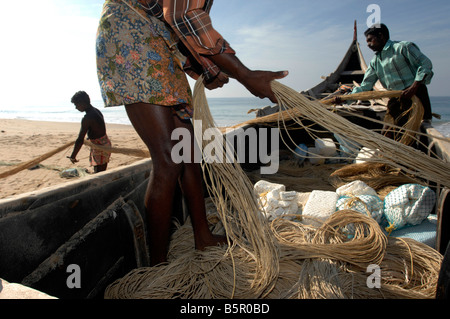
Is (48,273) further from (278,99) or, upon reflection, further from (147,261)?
(278,99)

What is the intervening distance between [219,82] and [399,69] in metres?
2.96

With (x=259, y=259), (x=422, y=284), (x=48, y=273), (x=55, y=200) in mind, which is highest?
(x=55, y=200)

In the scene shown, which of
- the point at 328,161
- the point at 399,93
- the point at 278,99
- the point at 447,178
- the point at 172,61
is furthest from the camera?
the point at 328,161

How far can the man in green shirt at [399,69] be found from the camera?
310 centimetres

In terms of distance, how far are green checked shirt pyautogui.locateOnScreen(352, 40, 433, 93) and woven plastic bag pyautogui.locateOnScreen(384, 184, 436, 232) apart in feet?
5.82

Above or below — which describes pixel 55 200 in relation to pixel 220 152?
below

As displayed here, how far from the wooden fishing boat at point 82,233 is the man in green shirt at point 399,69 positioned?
4.95ft

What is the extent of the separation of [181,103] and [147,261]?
35.1 inches

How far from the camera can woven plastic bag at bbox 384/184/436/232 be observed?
5.94ft

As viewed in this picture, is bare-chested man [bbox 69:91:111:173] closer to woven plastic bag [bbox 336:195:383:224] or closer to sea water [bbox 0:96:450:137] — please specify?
woven plastic bag [bbox 336:195:383:224]

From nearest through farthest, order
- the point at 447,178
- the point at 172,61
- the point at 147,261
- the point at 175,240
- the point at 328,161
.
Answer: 1. the point at 447,178
2. the point at 172,61
3. the point at 147,261
4. the point at 175,240
5. the point at 328,161

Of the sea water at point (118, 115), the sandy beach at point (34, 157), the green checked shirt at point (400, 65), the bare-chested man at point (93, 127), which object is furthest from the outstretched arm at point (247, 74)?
the sea water at point (118, 115)

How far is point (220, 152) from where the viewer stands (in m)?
1.48

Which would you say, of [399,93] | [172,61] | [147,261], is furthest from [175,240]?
[399,93]
